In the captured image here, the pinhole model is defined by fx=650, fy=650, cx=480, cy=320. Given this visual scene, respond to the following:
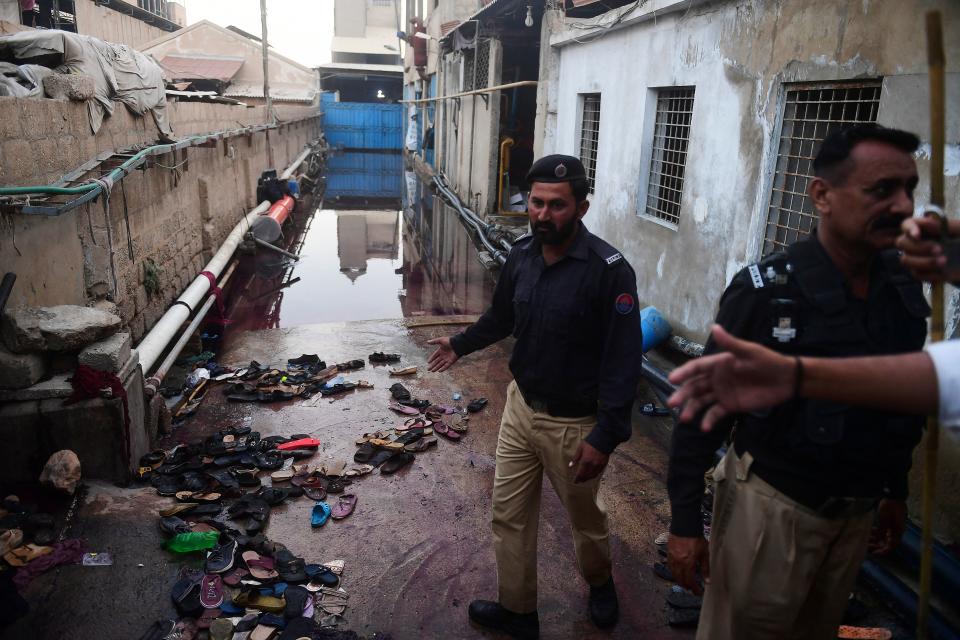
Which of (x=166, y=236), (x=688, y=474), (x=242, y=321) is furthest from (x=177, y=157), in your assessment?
(x=688, y=474)

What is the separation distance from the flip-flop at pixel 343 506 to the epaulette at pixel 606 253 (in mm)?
2516

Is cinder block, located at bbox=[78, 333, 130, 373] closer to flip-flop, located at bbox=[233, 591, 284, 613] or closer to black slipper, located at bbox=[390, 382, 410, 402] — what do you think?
flip-flop, located at bbox=[233, 591, 284, 613]

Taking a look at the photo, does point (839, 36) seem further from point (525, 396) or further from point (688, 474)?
point (688, 474)

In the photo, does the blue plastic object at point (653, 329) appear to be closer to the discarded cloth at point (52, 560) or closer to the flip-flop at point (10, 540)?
the discarded cloth at point (52, 560)

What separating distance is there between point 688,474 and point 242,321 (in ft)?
26.7

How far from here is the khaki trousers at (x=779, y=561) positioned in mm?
1999

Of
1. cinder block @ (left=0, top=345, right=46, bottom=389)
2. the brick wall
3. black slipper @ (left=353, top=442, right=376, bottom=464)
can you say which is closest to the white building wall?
black slipper @ (left=353, top=442, right=376, bottom=464)

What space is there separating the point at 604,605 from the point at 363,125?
3833 cm

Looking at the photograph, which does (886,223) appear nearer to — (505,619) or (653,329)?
(505,619)

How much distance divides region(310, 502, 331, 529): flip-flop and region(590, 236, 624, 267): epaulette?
2.54 m

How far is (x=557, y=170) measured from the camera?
2.94 metres

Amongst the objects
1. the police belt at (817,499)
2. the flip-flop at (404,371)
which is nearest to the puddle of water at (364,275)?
the flip-flop at (404,371)

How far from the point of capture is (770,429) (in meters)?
2.00

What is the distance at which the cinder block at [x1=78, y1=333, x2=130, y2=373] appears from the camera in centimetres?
417
